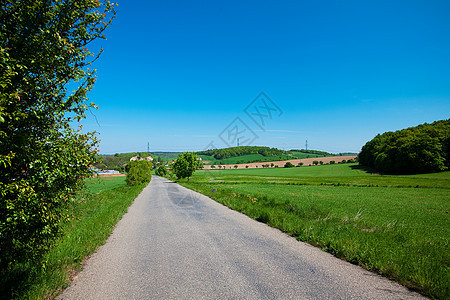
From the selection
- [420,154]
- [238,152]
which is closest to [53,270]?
[420,154]

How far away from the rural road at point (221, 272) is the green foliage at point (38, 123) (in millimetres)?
1711

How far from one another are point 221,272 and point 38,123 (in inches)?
180

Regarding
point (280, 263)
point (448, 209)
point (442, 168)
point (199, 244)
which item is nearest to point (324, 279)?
point (280, 263)

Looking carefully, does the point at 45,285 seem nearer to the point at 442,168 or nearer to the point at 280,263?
the point at 280,263

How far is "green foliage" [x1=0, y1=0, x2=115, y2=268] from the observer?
300 cm

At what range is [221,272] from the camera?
4730 mm

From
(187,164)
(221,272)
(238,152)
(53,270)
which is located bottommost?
(221,272)

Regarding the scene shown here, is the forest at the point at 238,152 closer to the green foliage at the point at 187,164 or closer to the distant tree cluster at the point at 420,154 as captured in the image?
the green foliage at the point at 187,164

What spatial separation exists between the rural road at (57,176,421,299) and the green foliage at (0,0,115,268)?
1711 mm

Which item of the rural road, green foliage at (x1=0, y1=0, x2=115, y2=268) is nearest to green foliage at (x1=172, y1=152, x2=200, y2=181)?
the rural road

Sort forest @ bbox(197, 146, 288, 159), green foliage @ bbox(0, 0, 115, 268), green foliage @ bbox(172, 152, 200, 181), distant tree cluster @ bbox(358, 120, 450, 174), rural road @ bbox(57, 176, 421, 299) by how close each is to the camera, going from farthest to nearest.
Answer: forest @ bbox(197, 146, 288, 159) < distant tree cluster @ bbox(358, 120, 450, 174) < green foliage @ bbox(172, 152, 200, 181) < rural road @ bbox(57, 176, 421, 299) < green foliage @ bbox(0, 0, 115, 268)

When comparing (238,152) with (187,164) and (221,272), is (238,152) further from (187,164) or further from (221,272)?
(221,272)

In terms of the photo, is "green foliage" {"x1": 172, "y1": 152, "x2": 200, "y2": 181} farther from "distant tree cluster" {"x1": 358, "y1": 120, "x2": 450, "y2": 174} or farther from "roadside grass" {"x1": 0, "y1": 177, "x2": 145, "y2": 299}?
"distant tree cluster" {"x1": 358, "y1": 120, "x2": 450, "y2": 174}

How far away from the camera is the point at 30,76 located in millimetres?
3340
